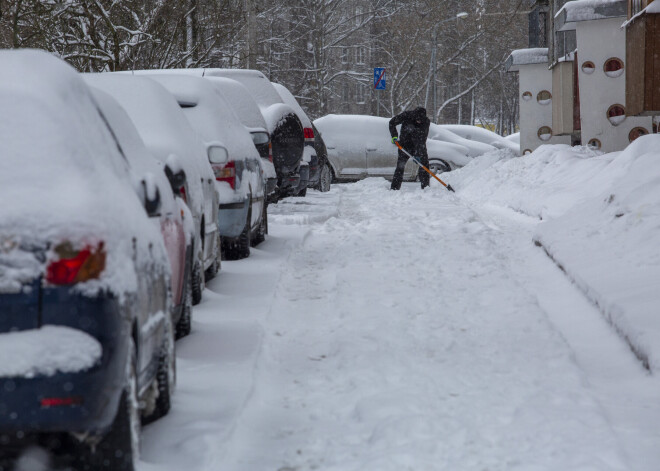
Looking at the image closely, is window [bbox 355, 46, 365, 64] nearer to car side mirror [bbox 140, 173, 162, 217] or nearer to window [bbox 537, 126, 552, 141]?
window [bbox 537, 126, 552, 141]

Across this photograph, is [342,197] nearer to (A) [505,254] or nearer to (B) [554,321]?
(A) [505,254]

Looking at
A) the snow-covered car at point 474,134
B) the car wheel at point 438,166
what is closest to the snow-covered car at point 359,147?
the car wheel at point 438,166

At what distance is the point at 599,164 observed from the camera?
45.3 ft

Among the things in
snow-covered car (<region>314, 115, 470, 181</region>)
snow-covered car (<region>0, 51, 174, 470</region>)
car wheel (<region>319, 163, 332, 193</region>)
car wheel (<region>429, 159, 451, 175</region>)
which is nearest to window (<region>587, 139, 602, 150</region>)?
car wheel (<region>319, 163, 332, 193</region>)

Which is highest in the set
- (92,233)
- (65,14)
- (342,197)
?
(65,14)

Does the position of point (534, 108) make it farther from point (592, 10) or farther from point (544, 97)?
point (592, 10)

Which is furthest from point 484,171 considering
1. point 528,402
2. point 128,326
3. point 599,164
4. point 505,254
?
point 128,326

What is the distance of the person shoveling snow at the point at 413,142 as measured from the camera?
66.0 feet

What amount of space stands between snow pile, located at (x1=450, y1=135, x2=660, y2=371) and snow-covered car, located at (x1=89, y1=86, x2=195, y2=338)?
8.42ft

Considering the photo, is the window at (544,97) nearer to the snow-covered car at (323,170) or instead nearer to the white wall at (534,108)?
the white wall at (534,108)

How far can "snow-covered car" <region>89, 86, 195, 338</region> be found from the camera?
451cm

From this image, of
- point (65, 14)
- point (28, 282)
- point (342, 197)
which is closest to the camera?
point (28, 282)

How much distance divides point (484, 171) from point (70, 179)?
1846 centimetres

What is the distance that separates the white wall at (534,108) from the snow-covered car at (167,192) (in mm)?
19115
